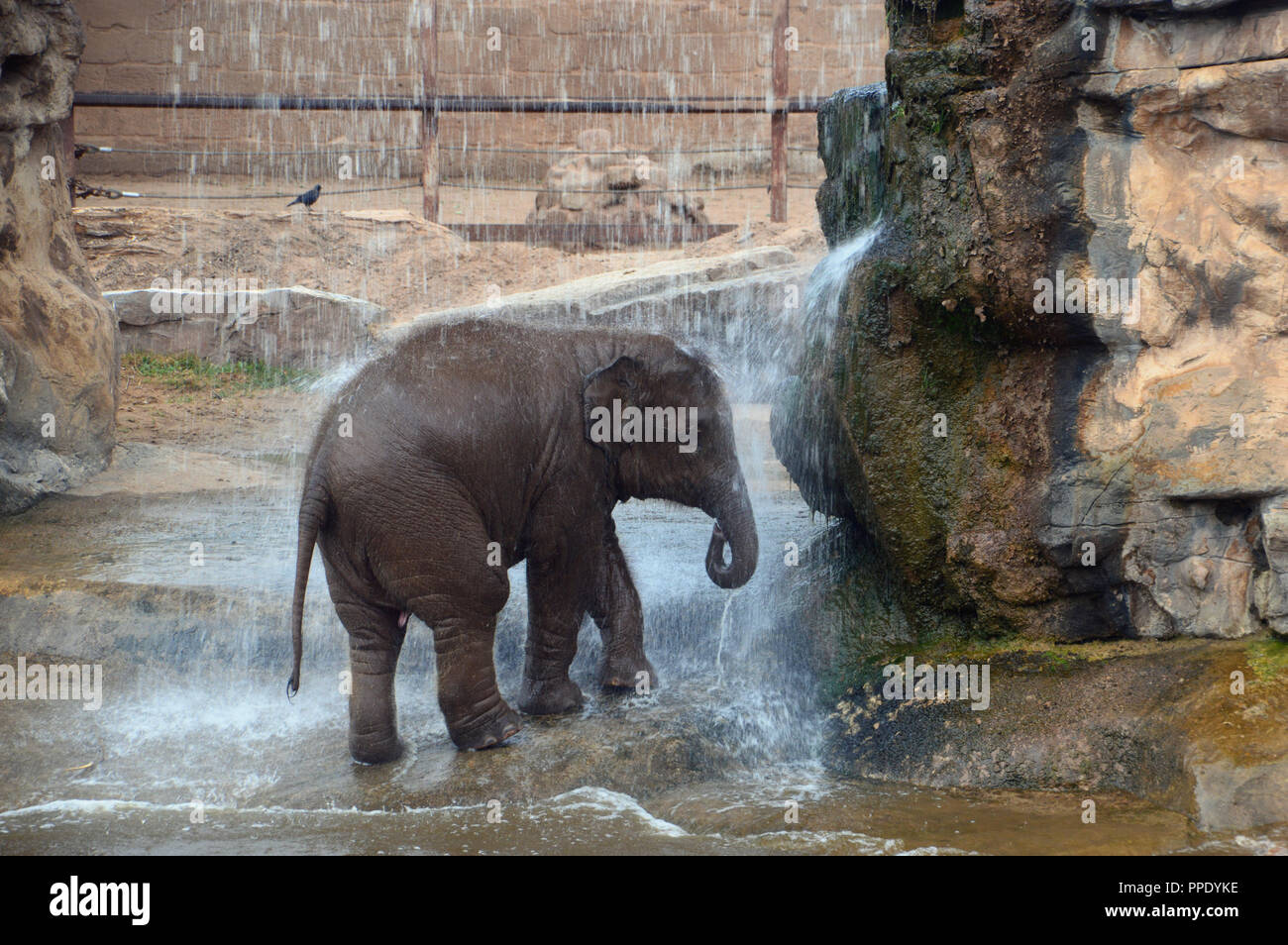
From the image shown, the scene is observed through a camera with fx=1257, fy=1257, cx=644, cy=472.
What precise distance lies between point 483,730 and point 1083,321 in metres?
2.67

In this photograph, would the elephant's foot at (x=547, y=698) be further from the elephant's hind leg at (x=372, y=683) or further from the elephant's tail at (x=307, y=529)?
the elephant's tail at (x=307, y=529)

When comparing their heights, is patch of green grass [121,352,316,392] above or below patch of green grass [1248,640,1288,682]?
above

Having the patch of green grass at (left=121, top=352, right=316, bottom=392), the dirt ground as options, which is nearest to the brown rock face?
the patch of green grass at (left=121, top=352, right=316, bottom=392)

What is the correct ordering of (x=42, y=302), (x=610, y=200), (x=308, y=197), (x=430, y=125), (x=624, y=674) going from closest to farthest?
(x=624, y=674)
(x=42, y=302)
(x=430, y=125)
(x=308, y=197)
(x=610, y=200)

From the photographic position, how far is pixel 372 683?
186 inches

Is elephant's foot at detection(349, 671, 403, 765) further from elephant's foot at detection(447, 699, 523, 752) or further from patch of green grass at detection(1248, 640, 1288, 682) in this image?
patch of green grass at detection(1248, 640, 1288, 682)

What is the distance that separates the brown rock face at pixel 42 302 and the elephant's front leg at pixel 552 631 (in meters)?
4.08

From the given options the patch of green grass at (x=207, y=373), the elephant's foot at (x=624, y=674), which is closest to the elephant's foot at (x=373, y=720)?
the elephant's foot at (x=624, y=674)

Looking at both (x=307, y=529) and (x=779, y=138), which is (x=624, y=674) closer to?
(x=307, y=529)

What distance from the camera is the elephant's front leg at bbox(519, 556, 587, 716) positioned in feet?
16.5

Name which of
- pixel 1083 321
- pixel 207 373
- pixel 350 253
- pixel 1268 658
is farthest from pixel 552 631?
pixel 350 253

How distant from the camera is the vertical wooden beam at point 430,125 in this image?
45.6 ft

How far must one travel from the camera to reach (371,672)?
4.73 metres

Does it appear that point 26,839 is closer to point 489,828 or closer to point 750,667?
point 489,828
